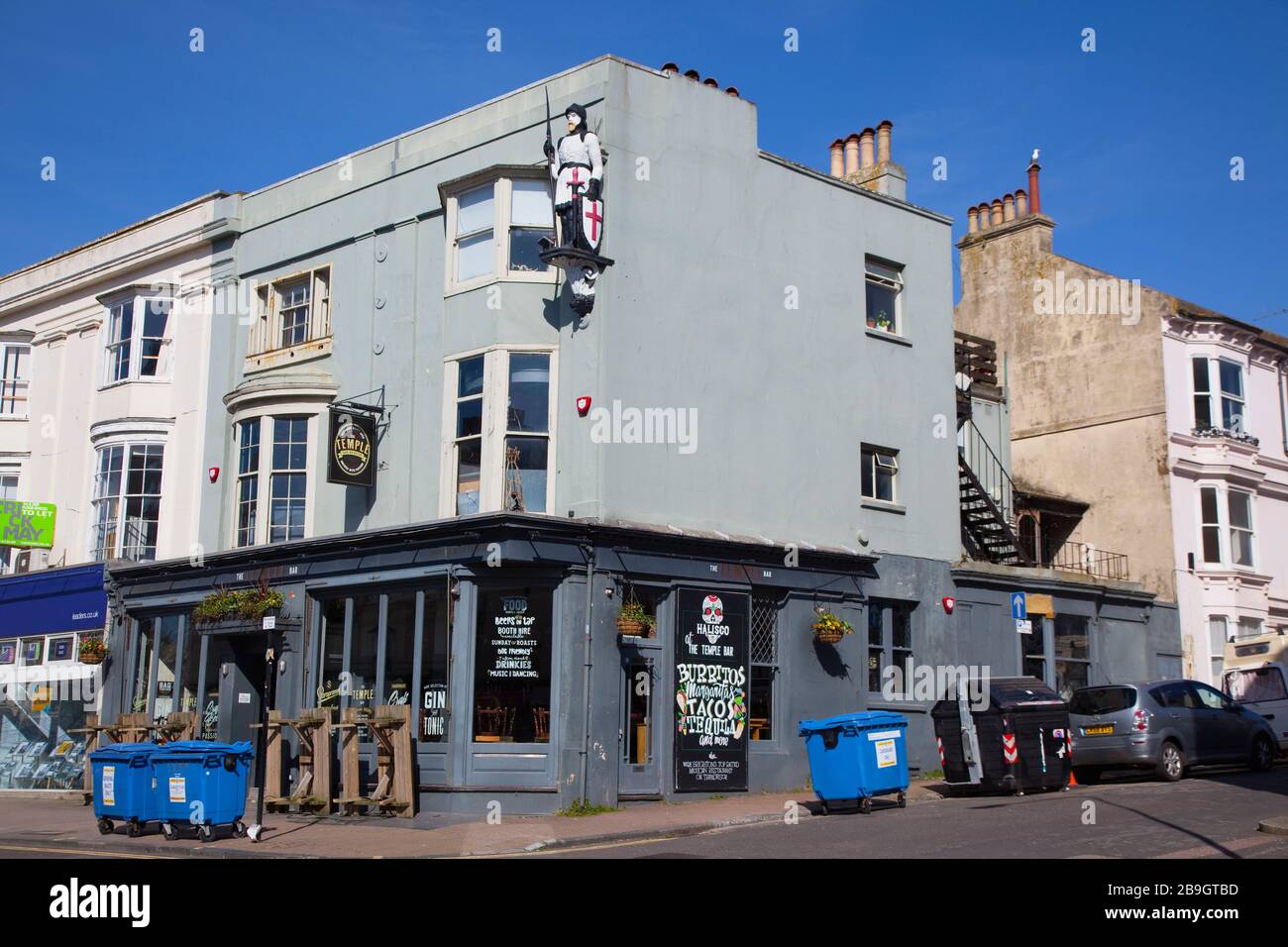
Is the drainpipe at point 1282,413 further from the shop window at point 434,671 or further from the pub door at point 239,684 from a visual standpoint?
the pub door at point 239,684

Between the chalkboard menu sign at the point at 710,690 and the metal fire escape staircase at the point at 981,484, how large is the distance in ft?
22.7

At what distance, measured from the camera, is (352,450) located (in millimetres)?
21406

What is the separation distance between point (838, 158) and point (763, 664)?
1152 centimetres

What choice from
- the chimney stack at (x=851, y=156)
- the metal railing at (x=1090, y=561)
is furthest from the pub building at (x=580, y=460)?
the metal railing at (x=1090, y=561)

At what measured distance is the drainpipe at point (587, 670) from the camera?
61.8 feet

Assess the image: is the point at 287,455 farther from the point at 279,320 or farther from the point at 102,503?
the point at 102,503

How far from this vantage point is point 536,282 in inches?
811

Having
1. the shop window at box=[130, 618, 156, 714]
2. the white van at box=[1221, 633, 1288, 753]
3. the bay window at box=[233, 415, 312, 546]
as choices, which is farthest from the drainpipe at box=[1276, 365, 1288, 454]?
the shop window at box=[130, 618, 156, 714]

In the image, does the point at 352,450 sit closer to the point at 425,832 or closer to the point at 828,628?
the point at 425,832

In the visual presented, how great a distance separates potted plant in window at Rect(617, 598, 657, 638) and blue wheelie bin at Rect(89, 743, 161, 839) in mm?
6465

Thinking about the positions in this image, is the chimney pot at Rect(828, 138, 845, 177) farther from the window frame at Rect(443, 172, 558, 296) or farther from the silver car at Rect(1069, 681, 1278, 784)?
the silver car at Rect(1069, 681, 1278, 784)

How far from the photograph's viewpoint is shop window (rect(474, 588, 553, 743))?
Result: 1905cm
